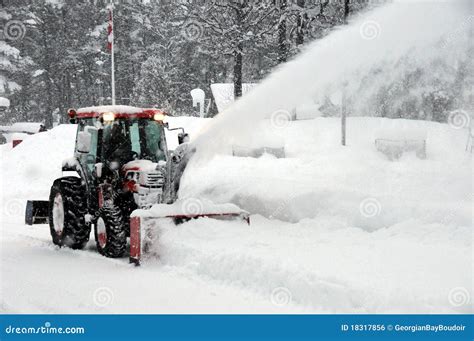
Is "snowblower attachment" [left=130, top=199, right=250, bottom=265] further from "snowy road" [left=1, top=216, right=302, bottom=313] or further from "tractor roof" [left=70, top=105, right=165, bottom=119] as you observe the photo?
"tractor roof" [left=70, top=105, right=165, bottom=119]

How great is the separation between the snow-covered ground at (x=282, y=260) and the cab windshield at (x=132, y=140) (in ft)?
2.23

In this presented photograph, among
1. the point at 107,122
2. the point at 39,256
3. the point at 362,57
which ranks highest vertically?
the point at 362,57

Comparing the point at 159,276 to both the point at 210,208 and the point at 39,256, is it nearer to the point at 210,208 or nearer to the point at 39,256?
the point at 210,208

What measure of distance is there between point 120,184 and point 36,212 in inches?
96.4

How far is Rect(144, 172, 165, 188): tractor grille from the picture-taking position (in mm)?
8625

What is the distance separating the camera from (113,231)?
27.8ft

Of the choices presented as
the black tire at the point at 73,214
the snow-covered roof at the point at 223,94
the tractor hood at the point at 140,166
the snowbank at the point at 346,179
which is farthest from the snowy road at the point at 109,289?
the snow-covered roof at the point at 223,94

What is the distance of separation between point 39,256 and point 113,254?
127cm

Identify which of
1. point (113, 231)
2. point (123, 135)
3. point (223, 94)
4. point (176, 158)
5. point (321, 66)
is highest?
point (223, 94)

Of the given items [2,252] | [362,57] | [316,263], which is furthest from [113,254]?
[362,57]

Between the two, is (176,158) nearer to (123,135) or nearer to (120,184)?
(120,184)

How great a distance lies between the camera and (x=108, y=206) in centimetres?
870

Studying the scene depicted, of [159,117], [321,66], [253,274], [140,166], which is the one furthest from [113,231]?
[321,66]

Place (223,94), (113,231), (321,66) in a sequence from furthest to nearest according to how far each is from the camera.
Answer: (223,94) → (321,66) → (113,231)
